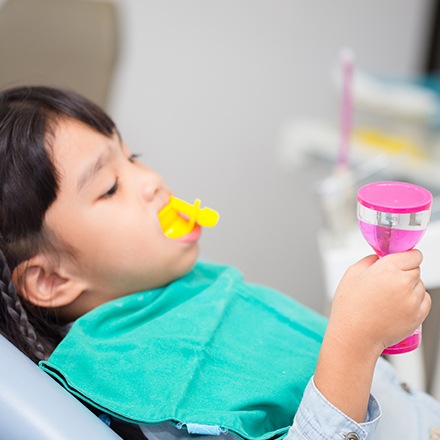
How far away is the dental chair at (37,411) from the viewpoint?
589 millimetres

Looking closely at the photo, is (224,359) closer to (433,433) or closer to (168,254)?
(168,254)

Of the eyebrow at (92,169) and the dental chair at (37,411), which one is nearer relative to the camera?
the dental chair at (37,411)

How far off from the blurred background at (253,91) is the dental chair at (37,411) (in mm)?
932

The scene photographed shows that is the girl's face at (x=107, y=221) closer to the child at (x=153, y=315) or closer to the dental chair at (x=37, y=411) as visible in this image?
the child at (x=153, y=315)

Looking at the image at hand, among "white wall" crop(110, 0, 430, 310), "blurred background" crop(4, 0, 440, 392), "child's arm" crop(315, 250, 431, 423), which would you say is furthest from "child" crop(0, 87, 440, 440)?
"white wall" crop(110, 0, 430, 310)

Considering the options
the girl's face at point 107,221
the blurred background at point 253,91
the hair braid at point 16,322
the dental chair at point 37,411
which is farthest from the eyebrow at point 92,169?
the blurred background at point 253,91

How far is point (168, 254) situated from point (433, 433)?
364 mm

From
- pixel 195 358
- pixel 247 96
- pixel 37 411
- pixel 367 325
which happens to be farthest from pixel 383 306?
pixel 247 96

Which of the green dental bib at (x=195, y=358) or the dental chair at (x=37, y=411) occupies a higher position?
the dental chair at (x=37, y=411)

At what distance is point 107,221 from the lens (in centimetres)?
81

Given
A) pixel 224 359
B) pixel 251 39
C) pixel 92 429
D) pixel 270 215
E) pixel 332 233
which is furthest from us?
pixel 270 215

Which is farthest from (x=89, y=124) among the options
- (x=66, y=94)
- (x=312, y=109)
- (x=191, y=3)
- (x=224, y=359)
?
(x=312, y=109)

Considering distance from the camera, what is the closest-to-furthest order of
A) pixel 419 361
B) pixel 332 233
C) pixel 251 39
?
pixel 419 361 → pixel 332 233 → pixel 251 39

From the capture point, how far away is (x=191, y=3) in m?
1.98
